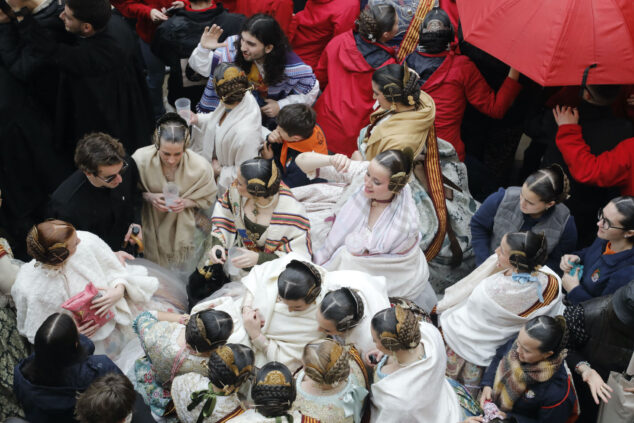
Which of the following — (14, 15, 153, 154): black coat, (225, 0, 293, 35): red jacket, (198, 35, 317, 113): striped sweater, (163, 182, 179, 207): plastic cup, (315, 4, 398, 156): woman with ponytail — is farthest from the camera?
(225, 0, 293, 35): red jacket

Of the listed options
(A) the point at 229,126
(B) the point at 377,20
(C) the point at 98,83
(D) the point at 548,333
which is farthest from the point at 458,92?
(C) the point at 98,83

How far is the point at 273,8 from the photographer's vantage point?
536 cm

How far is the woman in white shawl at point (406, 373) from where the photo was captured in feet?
9.41

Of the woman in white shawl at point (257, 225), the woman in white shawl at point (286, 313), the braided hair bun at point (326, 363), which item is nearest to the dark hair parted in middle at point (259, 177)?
the woman in white shawl at point (257, 225)

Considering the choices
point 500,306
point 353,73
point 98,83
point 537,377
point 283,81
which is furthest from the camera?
point 353,73

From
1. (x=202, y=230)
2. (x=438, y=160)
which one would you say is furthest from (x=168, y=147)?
(x=438, y=160)

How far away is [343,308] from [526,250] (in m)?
1.00

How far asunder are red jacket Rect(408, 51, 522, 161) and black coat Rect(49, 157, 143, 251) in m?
2.33

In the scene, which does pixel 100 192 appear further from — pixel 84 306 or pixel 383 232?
pixel 383 232

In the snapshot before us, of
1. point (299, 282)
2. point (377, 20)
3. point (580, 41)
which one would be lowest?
point (299, 282)

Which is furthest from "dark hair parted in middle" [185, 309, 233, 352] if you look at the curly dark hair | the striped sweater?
the curly dark hair

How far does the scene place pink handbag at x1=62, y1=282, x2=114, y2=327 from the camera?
323 centimetres

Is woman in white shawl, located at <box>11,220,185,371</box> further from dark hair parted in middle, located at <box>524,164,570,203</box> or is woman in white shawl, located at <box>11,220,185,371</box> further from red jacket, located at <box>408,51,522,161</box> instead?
red jacket, located at <box>408,51,522,161</box>

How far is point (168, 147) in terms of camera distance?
12.7 feet
